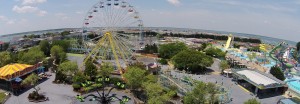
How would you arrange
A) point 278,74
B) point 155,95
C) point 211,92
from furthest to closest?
point 278,74, point 155,95, point 211,92

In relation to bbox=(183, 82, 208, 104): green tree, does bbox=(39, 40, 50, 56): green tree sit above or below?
above

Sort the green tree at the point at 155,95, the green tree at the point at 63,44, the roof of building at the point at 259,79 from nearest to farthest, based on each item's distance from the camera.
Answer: the green tree at the point at 155,95 < the roof of building at the point at 259,79 < the green tree at the point at 63,44

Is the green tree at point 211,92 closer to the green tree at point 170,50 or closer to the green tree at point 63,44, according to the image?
the green tree at point 170,50

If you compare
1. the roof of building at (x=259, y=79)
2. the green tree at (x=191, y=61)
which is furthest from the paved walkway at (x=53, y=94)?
the roof of building at (x=259, y=79)

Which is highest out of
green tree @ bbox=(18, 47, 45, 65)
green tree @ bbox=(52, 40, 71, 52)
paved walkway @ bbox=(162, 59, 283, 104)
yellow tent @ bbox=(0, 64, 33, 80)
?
green tree @ bbox=(52, 40, 71, 52)

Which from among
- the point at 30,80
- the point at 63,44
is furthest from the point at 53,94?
the point at 63,44

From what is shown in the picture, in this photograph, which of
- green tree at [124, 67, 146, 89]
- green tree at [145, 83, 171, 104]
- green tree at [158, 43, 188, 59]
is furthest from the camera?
green tree at [158, 43, 188, 59]

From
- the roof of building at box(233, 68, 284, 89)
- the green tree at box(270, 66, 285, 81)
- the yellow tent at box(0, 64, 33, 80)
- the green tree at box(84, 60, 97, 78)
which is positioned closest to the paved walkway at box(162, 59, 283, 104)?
the roof of building at box(233, 68, 284, 89)

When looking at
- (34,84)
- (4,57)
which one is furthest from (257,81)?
(4,57)

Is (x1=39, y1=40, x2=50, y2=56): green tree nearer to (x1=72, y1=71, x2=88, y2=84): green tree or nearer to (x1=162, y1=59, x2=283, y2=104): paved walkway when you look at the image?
(x1=72, y1=71, x2=88, y2=84): green tree

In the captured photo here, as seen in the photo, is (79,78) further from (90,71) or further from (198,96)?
(198,96)

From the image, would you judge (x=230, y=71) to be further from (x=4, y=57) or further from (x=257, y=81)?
(x=4, y=57)

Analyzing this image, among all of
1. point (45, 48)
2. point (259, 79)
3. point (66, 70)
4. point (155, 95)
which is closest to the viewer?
point (155, 95)
